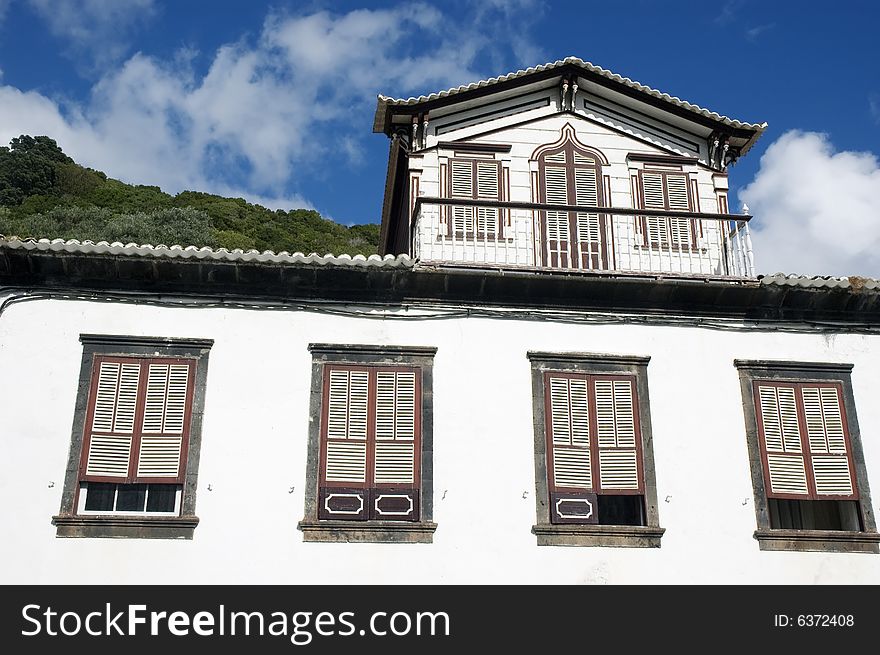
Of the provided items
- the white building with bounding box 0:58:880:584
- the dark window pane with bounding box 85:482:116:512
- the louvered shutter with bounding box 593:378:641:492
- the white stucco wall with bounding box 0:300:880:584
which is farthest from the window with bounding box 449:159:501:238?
the dark window pane with bounding box 85:482:116:512

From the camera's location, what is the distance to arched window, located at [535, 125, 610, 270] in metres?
12.9

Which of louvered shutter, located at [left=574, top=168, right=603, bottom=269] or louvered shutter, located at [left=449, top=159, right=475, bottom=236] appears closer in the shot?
louvered shutter, located at [left=574, top=168, right=603, bottom=269]

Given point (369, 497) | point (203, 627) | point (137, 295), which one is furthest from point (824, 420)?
point (137, 295)

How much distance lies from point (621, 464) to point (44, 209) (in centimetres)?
4110

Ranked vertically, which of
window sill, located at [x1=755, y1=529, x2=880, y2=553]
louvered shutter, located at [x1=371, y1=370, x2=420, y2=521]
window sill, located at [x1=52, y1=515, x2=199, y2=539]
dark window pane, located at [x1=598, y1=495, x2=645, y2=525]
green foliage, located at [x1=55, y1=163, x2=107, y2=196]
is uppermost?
green foliage, located at [x1=55, y1=163, x2=107, y2=196]

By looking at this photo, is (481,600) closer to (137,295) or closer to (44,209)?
(137,295)

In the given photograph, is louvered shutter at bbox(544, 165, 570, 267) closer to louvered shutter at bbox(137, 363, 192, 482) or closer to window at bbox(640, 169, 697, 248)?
window at bbox(640, 169, 697, 248)

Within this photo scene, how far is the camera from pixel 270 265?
11.2m

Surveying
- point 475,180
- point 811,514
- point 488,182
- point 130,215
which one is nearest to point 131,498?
point 475,180

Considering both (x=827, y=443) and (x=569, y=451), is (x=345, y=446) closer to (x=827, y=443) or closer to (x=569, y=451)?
(x=569, y=451)

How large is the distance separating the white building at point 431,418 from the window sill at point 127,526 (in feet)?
0.07

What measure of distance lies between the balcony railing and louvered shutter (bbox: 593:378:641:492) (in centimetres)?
193

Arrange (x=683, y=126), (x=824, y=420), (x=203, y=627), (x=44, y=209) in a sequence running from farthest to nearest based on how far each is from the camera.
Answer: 1. (x=44, y=209)
2. (x=683, y=126)
3. (x=824, y=420)
4. (x=203, y=627)

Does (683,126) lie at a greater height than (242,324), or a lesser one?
greater
